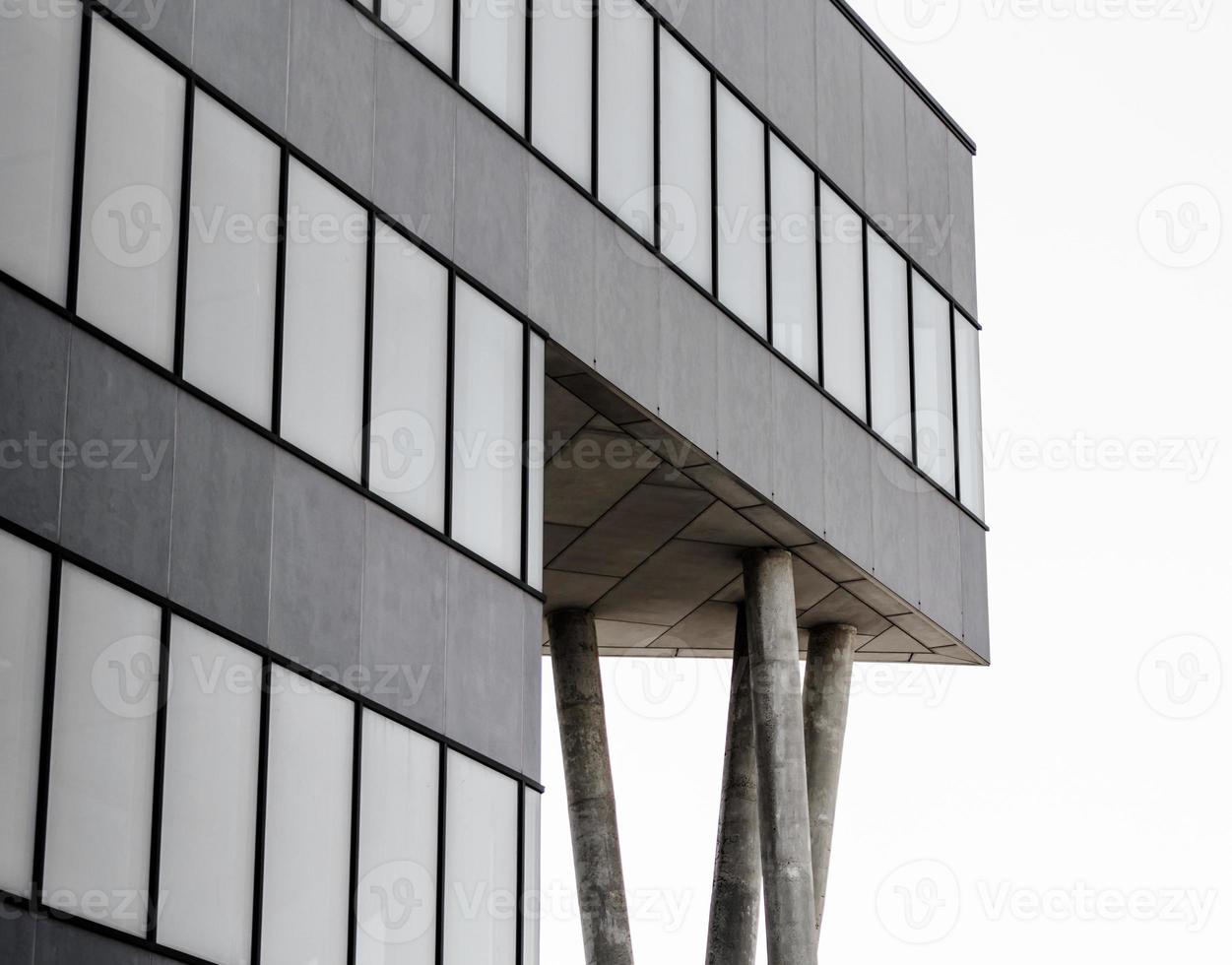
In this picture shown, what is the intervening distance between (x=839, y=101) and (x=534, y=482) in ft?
46.4

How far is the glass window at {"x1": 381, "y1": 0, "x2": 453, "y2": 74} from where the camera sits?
94.7ft

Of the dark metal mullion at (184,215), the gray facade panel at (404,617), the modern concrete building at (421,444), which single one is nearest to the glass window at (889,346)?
the modern concrete building at (421,444)

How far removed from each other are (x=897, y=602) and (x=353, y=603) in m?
16.6

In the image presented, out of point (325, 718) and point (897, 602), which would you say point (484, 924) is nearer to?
point (325, 718)

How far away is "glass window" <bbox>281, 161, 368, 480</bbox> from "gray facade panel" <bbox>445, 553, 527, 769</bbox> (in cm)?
241

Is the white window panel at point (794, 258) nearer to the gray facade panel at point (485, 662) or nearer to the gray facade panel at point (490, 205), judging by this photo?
the gray facade panel at point (490, 205)

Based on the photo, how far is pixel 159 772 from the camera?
2220 cm

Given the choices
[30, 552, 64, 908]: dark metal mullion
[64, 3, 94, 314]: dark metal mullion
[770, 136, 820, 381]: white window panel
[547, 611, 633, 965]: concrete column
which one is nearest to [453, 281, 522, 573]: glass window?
[64, 3, 94, 314]: dark metal mullion

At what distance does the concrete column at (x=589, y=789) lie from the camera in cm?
4012

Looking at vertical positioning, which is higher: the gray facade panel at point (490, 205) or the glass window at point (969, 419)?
the glass window at point (969, 419)

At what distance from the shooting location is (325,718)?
2494 centimetres

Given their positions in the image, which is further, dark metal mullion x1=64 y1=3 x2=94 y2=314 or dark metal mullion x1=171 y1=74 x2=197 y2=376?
dark metal mullion x1=171 y1=74 x2=197 y2=376

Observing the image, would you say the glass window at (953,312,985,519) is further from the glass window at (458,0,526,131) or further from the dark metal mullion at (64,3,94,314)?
the dark metal mullion at (64,3,94,314)

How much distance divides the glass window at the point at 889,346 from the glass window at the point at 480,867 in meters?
14.6
